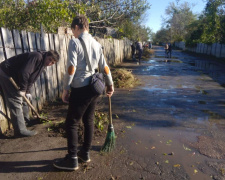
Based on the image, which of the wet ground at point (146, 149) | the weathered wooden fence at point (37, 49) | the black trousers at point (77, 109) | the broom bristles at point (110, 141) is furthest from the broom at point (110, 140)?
the weathered wooden fence at point (37, 49)

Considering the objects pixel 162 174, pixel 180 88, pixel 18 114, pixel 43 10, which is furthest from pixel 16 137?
pixel 180 88

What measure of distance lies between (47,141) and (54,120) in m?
0.89

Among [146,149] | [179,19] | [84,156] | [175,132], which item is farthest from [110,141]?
[179,19]

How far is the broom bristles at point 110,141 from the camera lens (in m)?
3.19

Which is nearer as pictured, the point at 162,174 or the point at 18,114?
the point at 162,174

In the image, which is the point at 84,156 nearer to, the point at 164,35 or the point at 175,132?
the point at 175,132

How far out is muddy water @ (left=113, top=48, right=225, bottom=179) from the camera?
2.91 metres

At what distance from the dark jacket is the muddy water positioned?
6.36 feet

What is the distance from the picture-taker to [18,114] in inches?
136

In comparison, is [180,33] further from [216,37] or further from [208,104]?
[208,104]

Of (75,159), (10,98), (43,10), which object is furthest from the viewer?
(43,10)

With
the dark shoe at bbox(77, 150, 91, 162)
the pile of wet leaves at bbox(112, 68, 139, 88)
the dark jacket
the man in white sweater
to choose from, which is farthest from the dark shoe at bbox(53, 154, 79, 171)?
the pile of wet leaves at bbox(112, 68, 139, 88)

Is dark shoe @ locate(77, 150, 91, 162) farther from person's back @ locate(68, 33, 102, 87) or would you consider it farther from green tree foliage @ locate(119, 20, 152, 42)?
green tree foliage @ locate(119, 20, 152, 42)

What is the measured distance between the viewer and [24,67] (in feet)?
10.2
